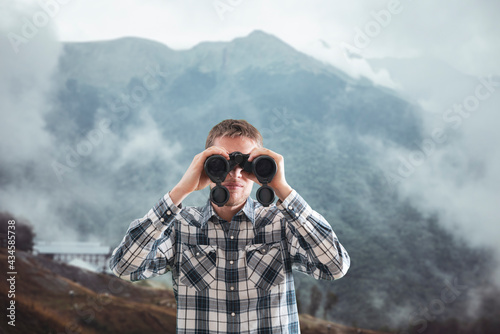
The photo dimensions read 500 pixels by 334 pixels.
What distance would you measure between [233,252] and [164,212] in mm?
257

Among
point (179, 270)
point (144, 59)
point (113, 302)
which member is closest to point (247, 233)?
point (179, 270)

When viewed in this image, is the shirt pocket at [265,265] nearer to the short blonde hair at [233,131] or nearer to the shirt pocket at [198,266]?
the shirt pocket at [198,266]

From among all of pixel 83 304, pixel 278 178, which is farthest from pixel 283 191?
pixel 83 304

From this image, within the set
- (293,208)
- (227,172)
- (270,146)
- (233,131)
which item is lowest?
(293,208)

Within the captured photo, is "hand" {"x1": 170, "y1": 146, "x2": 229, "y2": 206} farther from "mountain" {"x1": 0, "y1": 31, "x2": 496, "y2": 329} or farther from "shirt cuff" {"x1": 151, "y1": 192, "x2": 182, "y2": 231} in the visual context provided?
"mountain" {"x1": 0, "y1": 31, "x2": 496, "y2": 329}

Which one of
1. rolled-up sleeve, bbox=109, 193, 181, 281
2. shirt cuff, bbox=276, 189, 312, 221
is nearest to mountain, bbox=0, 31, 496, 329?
rolled-up sleeve, bbox=109, 193, 181, 281

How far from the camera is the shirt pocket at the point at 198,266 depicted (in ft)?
4.31

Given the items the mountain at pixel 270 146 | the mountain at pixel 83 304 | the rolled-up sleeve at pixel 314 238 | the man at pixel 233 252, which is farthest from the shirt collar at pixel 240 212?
the mountain at pixel 83 304

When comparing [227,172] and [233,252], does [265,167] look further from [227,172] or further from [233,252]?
[233,252]

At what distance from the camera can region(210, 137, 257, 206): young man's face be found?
1.37 meters

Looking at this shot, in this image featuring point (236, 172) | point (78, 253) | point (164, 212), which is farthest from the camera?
point (78, 253)

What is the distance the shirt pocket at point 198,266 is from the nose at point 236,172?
0.23m

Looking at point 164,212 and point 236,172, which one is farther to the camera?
point 236,172

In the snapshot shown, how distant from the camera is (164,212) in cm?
125
